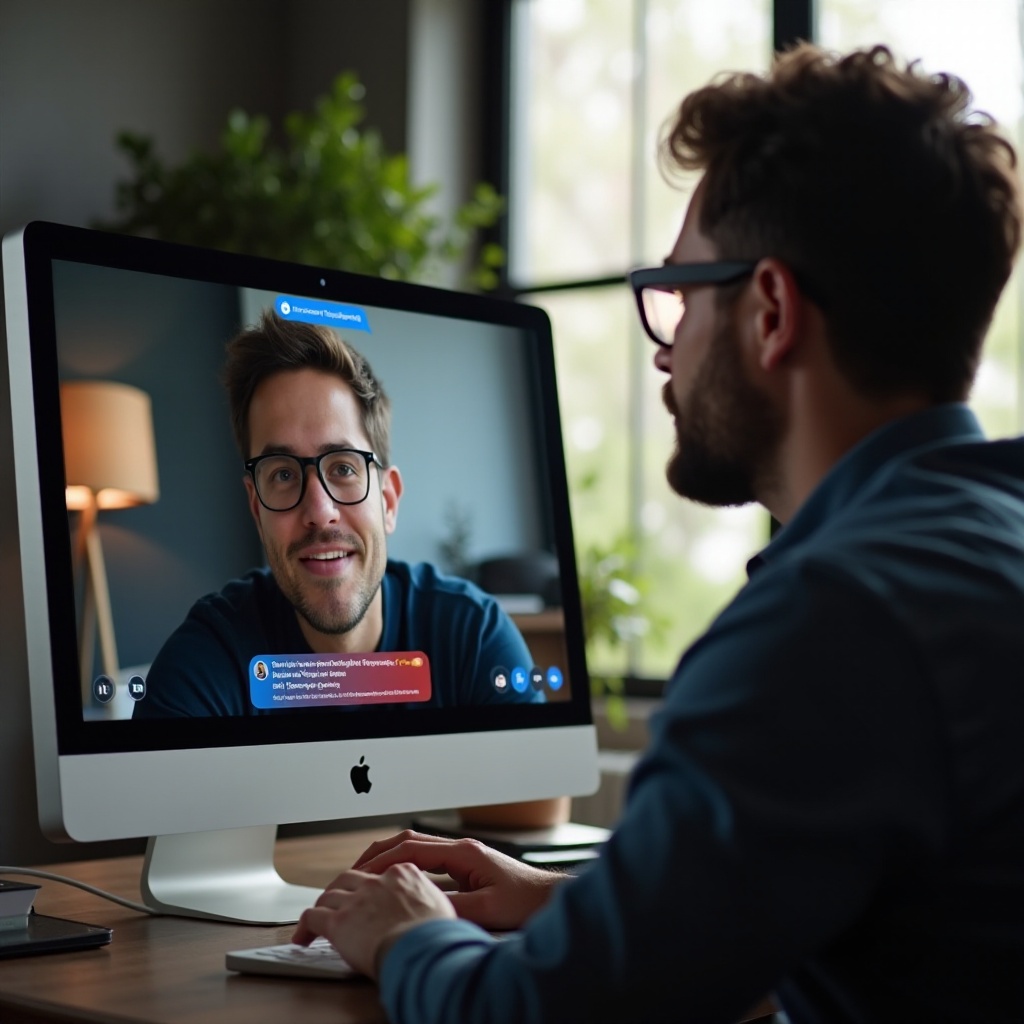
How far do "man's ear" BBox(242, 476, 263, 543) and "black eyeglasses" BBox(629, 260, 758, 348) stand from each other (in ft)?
1.36

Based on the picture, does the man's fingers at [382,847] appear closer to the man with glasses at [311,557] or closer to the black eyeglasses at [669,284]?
the man with glasses at [311,557]

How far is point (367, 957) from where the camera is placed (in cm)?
91

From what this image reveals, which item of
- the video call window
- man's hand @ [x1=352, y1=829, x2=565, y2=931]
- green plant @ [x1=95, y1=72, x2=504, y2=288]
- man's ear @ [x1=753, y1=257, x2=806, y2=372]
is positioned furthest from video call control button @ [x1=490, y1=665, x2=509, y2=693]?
green plant @ [x1=95, y1=72, x2=504, y2=288]

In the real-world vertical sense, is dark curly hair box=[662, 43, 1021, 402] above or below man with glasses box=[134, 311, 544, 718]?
above

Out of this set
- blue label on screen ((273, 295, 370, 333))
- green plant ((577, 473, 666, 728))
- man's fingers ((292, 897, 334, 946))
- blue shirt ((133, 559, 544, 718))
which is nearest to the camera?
man's fingers ((292, 897, 334, 946))

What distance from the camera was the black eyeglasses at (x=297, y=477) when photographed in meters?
1.30

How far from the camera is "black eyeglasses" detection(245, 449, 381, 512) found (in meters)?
1.30

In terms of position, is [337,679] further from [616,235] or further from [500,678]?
[616,235]

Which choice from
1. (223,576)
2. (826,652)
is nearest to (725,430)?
(826,652)

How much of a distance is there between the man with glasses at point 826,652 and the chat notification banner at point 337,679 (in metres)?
0.29

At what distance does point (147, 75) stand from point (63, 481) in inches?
82.6

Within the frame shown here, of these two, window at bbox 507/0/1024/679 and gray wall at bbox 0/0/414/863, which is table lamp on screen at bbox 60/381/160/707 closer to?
gray wall at bbox 0/0/414/863

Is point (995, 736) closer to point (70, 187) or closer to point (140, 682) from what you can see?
point (140, 682)

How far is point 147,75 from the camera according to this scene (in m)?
3.00
